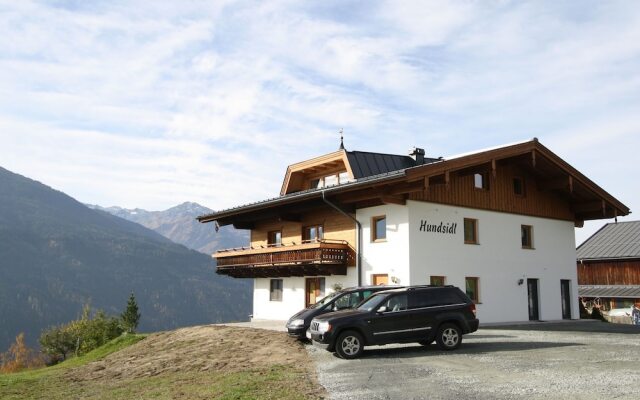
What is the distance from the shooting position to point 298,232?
31.1m

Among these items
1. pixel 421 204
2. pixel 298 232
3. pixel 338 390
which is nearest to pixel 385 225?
pixel 421 204

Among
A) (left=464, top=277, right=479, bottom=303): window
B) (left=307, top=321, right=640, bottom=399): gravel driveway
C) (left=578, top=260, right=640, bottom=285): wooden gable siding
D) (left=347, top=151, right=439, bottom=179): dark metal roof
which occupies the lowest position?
(left=307, top=321, right=640, bottom=399): gravel driveway

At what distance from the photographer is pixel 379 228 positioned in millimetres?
26547

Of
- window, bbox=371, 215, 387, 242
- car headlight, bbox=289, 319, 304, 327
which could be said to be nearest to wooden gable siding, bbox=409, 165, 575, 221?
window, bbox=371, 215, 387, 242

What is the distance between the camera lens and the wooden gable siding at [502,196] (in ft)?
86.6

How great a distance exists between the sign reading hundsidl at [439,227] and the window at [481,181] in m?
2.46

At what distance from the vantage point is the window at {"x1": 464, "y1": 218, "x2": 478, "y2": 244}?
27.5 metres

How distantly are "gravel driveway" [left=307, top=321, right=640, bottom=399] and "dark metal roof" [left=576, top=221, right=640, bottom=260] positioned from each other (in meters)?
30.8

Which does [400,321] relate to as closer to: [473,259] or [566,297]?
[473,259]

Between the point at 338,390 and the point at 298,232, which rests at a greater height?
the point at 298,232

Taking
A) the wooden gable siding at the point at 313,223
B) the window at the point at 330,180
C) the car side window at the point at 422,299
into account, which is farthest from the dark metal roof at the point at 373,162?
the car side window at the point at 422,299

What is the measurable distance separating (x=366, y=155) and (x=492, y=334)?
43.1 ft

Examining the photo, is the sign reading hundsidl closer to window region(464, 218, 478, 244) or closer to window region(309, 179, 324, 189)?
window region(464, 218, 478, 244)

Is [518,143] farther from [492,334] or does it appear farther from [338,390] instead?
[338,390]
